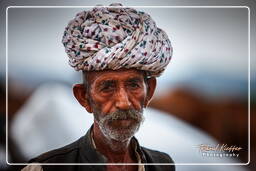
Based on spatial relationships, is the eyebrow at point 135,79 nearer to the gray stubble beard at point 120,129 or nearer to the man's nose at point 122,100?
the man's nose at point 122,100

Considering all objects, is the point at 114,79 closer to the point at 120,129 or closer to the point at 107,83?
the point at 107,83

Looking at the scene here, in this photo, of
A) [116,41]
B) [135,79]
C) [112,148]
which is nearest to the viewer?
[116,41]

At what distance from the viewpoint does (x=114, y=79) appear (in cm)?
262

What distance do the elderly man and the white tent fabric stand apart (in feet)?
0.15

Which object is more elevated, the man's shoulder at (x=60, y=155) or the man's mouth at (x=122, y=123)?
the man's mouth at (x=122, y=123)

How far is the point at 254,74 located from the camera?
2723 mm

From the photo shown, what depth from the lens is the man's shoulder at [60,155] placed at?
272 centimetres

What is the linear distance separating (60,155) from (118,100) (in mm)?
519

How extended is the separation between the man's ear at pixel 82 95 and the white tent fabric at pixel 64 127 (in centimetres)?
3

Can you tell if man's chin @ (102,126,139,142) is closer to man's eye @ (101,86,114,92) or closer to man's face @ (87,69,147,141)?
man's face @ (87,69,147,141)

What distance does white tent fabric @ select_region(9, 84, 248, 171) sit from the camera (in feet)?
8.88
